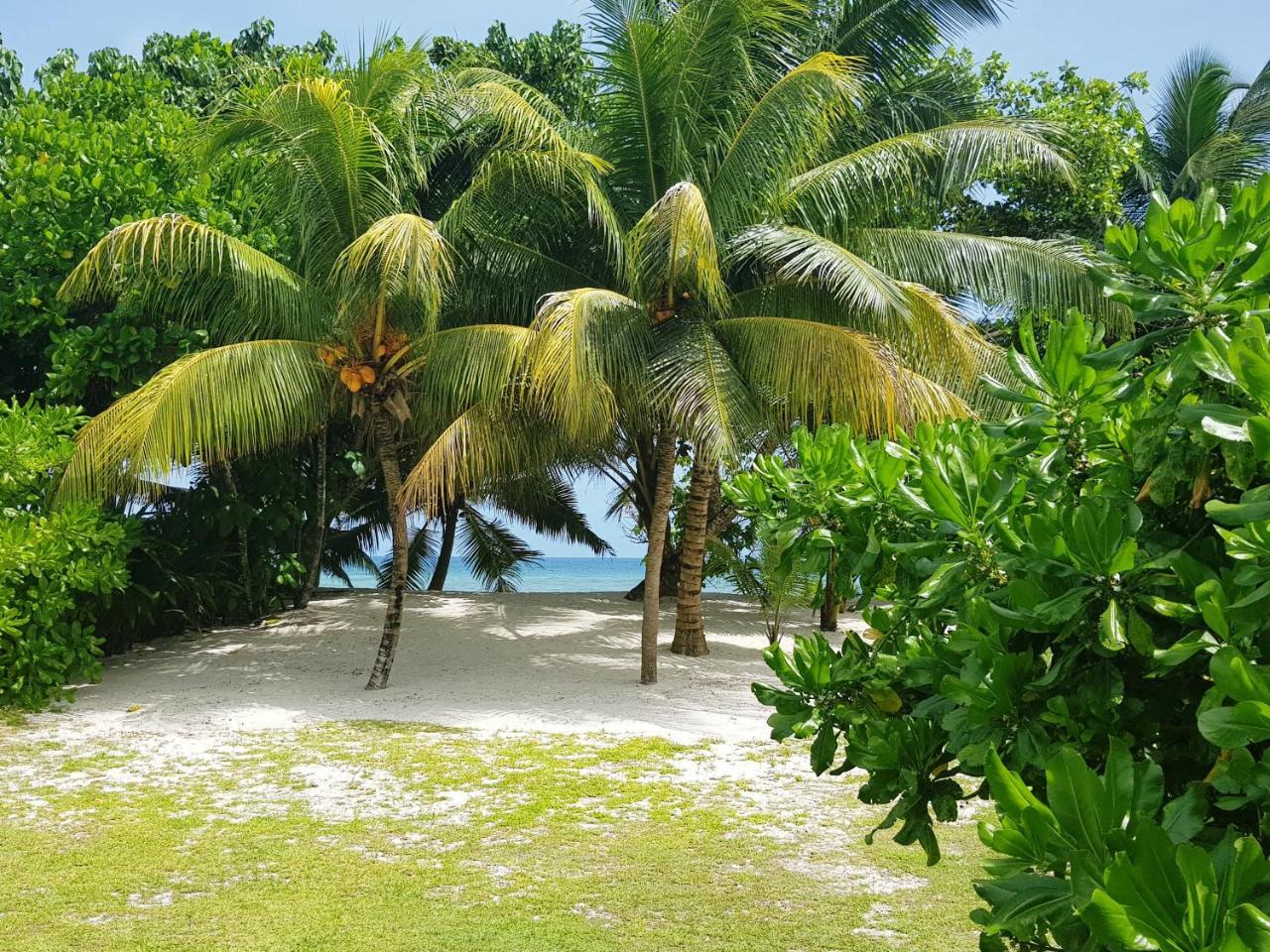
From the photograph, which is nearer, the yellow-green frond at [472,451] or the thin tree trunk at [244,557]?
the yellow-green frond at [472,451]

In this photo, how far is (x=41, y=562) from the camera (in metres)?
9.01

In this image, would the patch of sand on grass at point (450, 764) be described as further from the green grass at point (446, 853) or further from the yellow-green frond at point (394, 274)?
the yellow-green frond at point (394, 274)

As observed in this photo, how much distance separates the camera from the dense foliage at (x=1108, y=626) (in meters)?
1.29

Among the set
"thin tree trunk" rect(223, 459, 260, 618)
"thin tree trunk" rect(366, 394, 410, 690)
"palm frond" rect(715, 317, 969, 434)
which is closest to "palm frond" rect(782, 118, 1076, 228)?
"palm frond" rect(715, 317, 969, 434)

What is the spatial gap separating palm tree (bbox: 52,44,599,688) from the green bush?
1.19 ft

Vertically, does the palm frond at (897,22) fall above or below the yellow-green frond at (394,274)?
above

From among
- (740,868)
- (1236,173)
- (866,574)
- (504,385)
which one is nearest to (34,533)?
(504,385)

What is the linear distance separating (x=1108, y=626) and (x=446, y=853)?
5123 millimetres

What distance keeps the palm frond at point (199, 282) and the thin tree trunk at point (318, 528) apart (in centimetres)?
176

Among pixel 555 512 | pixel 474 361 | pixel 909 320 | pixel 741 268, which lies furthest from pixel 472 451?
pixel 555 512

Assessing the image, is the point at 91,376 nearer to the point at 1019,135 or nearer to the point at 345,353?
the point at 345,353

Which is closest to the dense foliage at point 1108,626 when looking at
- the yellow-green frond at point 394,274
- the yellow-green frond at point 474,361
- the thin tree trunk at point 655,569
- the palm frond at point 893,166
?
the yellow-green frond at point 394,274

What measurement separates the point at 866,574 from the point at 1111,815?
1.16 metres

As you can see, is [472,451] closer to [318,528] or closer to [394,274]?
[394,274]
